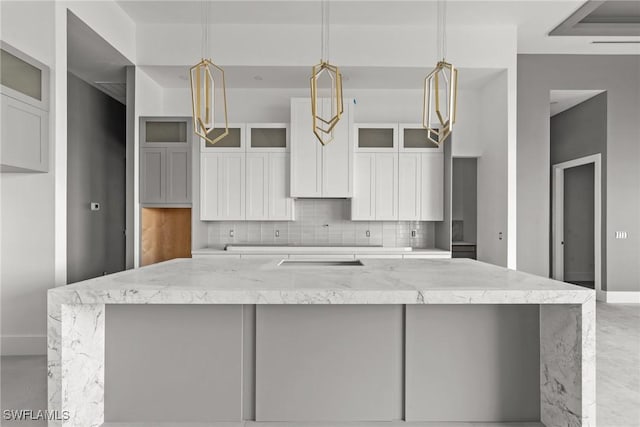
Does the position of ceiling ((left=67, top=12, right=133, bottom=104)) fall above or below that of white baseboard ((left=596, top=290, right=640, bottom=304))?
above

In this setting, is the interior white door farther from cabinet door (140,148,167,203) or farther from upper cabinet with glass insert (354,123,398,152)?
cabinet door (140,148,167,203)

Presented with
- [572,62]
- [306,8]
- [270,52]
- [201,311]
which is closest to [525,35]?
[572,62]

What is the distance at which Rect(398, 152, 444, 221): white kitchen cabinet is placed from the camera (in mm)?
5020

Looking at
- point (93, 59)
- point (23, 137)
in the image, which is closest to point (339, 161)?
point (93, 59)

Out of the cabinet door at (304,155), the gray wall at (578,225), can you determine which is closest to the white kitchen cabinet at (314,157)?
the cabinet door at (304,155)

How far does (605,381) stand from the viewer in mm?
2795

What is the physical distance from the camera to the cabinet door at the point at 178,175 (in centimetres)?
489

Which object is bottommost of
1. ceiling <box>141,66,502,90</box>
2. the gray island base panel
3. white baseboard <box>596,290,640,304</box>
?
white baseboard <box>596,290,640,304</box>

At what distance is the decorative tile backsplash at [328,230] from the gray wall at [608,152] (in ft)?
4.29

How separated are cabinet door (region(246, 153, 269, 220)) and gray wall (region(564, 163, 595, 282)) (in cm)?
579

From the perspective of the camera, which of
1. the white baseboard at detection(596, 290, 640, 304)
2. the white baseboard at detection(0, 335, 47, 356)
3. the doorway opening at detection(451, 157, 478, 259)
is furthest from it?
the doorway opening at detection(451, 157, 478, 259)

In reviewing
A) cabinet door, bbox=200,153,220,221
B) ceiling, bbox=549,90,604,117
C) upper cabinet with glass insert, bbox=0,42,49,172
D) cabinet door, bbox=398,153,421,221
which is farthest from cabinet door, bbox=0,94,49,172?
ceiling, bbox=549,90,604,117

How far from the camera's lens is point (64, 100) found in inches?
135

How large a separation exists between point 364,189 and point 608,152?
3.37 meters
